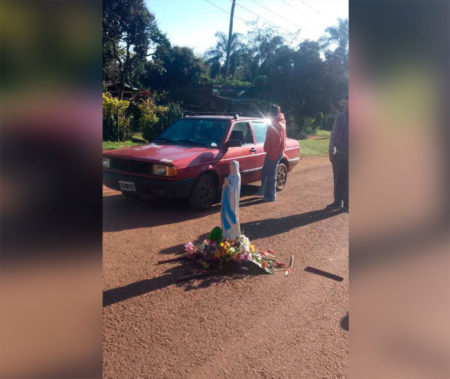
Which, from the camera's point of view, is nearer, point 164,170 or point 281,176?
point 164,170

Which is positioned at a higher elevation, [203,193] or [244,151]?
[244,151]

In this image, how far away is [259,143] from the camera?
28.7 feet

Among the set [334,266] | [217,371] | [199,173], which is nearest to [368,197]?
[217,371]

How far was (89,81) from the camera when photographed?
70cm

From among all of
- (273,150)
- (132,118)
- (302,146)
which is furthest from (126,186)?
(302,146)

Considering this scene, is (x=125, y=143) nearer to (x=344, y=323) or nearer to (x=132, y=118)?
(x=132, y=118)

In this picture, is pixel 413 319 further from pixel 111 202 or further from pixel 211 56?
pixel 211 56

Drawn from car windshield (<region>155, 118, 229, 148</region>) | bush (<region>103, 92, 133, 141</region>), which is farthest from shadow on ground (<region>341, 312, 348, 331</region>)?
bush (<region>103, 92, 133, 141</region>)

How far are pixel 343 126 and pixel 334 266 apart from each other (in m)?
3.06

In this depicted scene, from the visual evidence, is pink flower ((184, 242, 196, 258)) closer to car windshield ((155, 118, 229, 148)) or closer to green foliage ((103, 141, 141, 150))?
car windshield ((155, 118, 229, 148))

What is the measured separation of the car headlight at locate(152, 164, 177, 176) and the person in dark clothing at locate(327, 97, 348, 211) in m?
2.96

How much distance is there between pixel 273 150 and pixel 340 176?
1.40 m

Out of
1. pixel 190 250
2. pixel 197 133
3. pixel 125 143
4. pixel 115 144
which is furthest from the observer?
pixel 125 143

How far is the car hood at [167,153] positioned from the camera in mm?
6777
